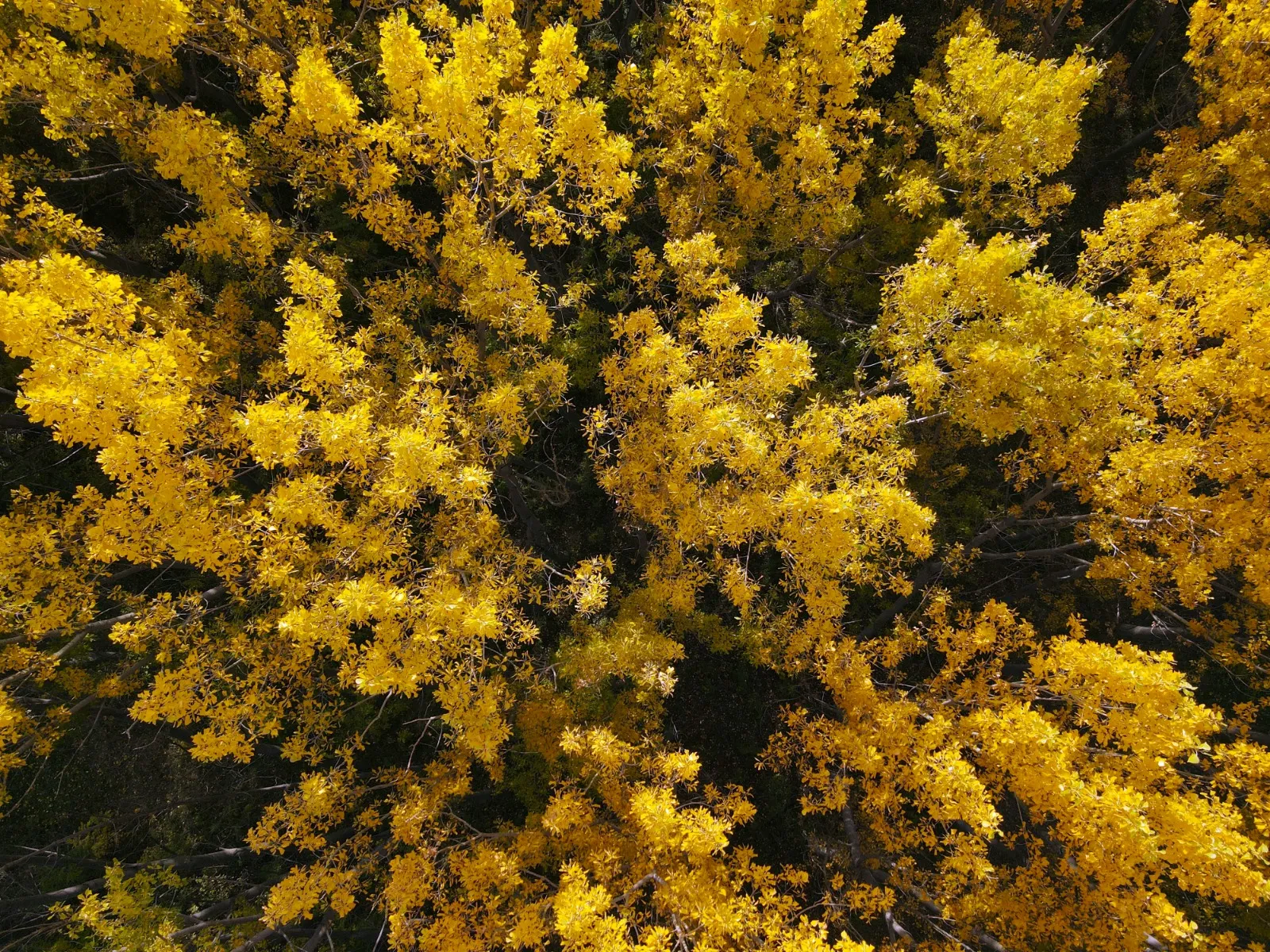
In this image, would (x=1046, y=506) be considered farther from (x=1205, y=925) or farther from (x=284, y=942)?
(x=284, y=942)

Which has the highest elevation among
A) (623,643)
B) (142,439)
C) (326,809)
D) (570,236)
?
Result: (570,236)

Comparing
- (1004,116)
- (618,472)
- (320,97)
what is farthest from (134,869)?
(1004,116)

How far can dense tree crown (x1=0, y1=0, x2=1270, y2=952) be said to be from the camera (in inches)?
234

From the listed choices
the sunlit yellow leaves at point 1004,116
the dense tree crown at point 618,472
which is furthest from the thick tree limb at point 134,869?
the sunlit yellow leaves at point 1004,116

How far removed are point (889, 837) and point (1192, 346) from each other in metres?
7.75

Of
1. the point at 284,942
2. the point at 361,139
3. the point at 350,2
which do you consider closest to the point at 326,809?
the point at 284,942

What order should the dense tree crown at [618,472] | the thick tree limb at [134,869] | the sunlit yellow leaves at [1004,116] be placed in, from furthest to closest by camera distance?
the thick tree limb at [134,869], the sunlit yellow leaves at [1004,116], the dense tree crown at [618,472]

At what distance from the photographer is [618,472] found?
734cm

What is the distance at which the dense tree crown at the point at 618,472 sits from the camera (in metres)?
5.95

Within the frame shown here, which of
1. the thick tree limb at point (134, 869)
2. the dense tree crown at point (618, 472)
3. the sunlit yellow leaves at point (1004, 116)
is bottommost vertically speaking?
the thick tree limb at point (134, 869)

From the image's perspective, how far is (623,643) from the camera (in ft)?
22.8

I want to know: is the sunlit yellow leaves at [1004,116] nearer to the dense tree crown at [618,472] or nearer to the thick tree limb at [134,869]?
the dense tree crown at [618,472]

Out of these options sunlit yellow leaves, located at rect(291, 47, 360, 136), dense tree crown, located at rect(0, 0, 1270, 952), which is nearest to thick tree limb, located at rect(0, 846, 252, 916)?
dense tree crown, located at rect(0, 0, 1270, 952)

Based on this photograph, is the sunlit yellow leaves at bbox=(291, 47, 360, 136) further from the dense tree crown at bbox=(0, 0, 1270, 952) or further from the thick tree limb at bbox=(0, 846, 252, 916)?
the thick tree limb at bbox=(0, 846, 252, 916)
